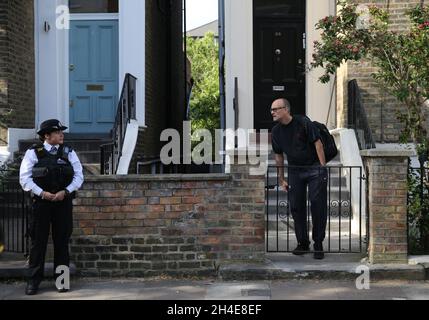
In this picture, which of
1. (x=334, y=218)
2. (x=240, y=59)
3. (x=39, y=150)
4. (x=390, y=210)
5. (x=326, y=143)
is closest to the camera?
(x=39, y=150)

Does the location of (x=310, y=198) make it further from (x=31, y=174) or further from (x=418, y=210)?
(x=31, y=174)

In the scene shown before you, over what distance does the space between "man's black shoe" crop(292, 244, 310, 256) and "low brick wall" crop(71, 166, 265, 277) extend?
506 millimetres

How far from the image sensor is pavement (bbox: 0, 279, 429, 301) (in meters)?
5.82

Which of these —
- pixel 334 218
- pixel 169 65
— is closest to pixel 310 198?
pixel 334 218

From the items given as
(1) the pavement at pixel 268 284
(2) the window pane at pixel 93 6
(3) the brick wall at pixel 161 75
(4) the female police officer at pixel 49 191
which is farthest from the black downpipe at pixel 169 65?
(4) the female police officer at pixel 49 191

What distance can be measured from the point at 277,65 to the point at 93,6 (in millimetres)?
3448

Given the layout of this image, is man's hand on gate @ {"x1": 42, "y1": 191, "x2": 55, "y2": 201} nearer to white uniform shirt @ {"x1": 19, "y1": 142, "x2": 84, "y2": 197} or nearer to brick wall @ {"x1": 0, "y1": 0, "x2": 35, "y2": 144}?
white uniform shirt @ {"x1": 19, "y1": 142, "x2": 84, "y2": 197}

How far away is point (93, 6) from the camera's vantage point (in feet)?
35.7

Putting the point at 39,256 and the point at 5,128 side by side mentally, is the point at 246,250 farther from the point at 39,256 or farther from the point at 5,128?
the point at 5,128

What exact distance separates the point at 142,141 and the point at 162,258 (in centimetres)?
421

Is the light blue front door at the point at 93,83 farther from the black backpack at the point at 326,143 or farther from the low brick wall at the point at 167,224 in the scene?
the black backpack at the point at 326,143

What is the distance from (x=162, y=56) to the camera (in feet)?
46.1

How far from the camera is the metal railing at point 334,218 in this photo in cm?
696

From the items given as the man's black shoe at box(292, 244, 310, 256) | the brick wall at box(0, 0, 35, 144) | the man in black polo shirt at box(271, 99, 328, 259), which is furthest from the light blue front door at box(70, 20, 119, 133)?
the man's black shoe at box(292, 244, 310, 256)
